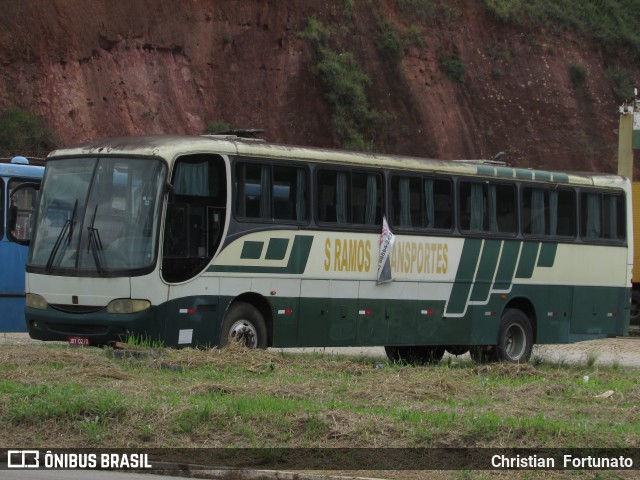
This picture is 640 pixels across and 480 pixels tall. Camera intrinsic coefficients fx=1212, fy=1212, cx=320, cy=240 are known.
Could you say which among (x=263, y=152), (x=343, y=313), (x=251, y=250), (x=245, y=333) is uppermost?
(x=263, y=152)

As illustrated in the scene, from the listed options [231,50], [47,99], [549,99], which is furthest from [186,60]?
[549,99]

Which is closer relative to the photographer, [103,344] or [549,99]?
[103,344]

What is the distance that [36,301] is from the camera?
16.7m

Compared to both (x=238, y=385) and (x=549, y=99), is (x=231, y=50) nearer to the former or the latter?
(x=549, y=99)

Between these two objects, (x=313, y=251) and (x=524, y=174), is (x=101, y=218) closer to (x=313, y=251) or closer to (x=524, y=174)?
(x=313, y=251)


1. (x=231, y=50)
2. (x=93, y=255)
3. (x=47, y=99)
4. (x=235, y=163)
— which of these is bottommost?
(x=93, y=255)

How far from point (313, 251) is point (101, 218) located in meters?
3.38

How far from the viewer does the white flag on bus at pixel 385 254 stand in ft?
A: 62.3

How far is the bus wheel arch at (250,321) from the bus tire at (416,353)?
14.0 ft

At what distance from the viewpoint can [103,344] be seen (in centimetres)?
1614

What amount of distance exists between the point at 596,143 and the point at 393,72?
42.9 ft

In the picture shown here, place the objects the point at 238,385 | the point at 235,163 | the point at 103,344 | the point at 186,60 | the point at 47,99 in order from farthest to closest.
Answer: the point at 186,60, the point at 47,99, the point at 235,163, the point at 103,344, the point at 238,385

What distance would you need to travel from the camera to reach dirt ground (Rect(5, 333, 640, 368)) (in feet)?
73.1

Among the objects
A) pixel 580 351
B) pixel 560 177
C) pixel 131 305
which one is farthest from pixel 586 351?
pixel 131 305
